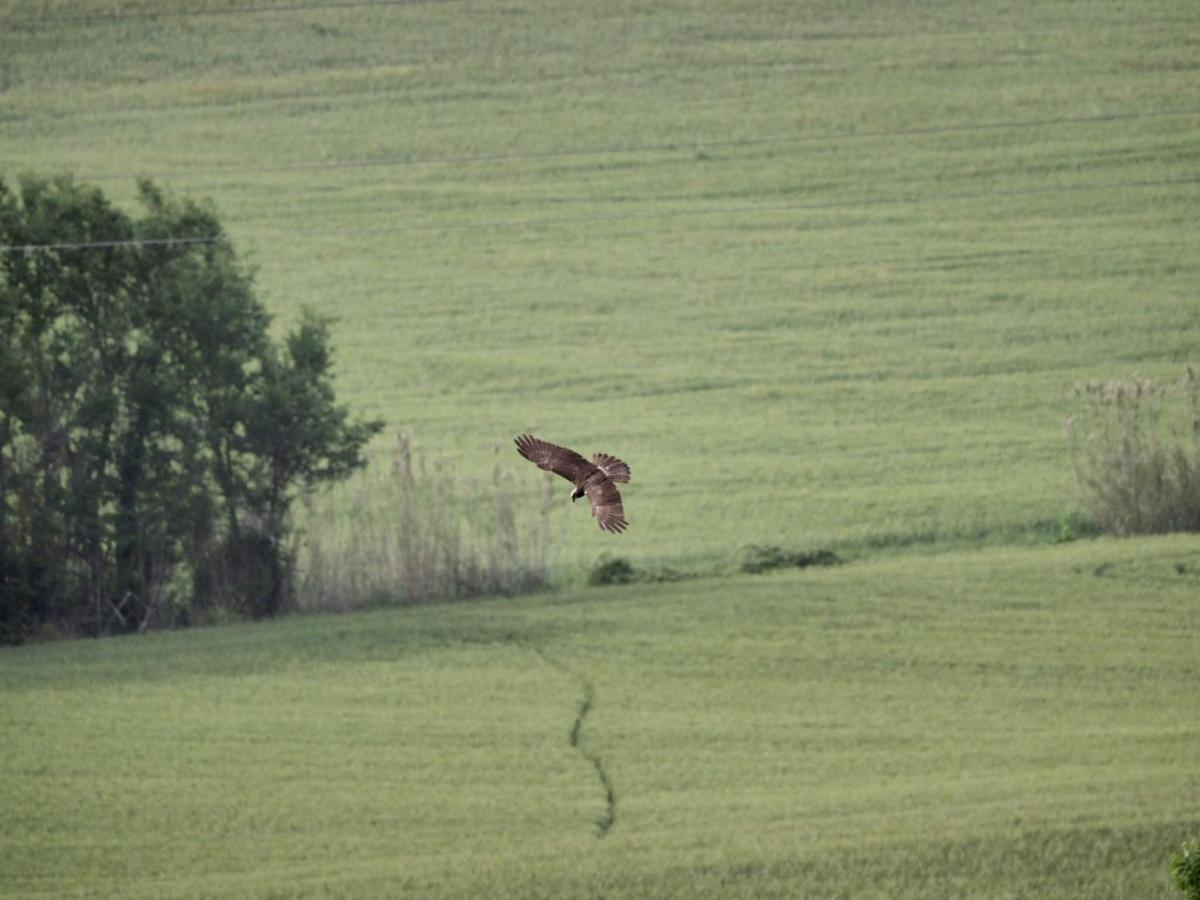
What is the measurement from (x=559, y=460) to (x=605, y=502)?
1.46 ft

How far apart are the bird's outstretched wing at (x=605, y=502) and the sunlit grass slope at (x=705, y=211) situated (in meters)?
18.3

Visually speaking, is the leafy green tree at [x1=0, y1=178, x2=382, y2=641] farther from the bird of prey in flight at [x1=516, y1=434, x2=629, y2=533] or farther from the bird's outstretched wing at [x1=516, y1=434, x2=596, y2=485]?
the bird of prey in flight at [x1=516, y1=434, x2=629, y2=533]

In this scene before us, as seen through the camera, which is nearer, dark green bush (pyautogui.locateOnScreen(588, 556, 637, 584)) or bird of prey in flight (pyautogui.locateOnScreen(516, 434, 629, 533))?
bird of prey in flight (pyautogui.locateOnScreen(516, 434, 629, 533))

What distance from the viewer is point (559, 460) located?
9766mm

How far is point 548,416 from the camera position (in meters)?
34.4

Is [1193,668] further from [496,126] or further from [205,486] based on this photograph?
[496,126]

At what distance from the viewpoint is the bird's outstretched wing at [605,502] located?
30.9ft

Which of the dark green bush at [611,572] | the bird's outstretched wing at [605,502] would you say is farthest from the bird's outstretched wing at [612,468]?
the dark green bush at [611,572]

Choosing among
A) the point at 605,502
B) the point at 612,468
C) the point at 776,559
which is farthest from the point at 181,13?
the point at 605,502

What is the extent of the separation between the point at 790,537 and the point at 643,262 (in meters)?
17.1

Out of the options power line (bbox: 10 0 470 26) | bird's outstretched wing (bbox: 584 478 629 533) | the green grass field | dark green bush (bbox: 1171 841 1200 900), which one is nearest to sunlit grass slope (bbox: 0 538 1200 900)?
the green grass field

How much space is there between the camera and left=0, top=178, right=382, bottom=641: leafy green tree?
25.4 meters

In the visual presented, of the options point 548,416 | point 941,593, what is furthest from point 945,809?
point 548,416

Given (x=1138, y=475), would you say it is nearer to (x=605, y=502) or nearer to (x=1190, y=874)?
(x=1190, y=874)
